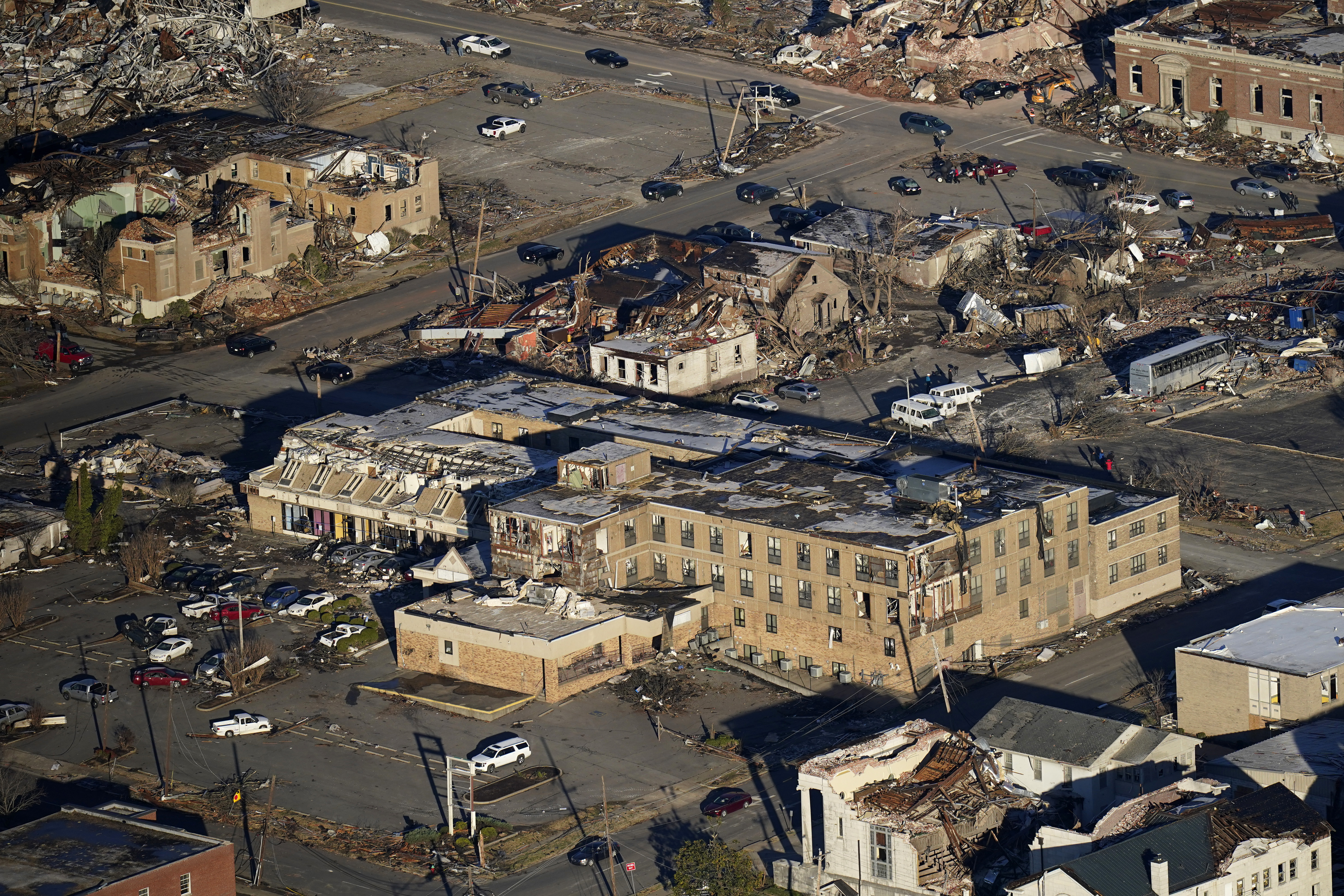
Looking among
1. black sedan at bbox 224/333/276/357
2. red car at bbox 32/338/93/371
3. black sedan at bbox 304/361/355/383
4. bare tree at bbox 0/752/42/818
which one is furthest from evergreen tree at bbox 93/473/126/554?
red car at bbox 32/338/93/371

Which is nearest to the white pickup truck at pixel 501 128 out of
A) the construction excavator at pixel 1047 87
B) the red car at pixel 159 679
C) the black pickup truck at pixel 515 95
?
the black pickup truck at pixel 515 95

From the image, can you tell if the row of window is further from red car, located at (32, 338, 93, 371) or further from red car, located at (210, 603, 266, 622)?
red car, located at (210, 603, 266, 622)

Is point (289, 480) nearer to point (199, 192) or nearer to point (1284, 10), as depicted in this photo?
point (199, 192)

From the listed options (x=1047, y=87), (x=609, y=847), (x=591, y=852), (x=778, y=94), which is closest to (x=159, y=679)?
(x=591, y=852)

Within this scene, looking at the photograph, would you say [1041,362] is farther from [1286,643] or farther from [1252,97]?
[1286,643]

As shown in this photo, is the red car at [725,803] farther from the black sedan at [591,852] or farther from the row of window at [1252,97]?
the row of window at [1252,97]
